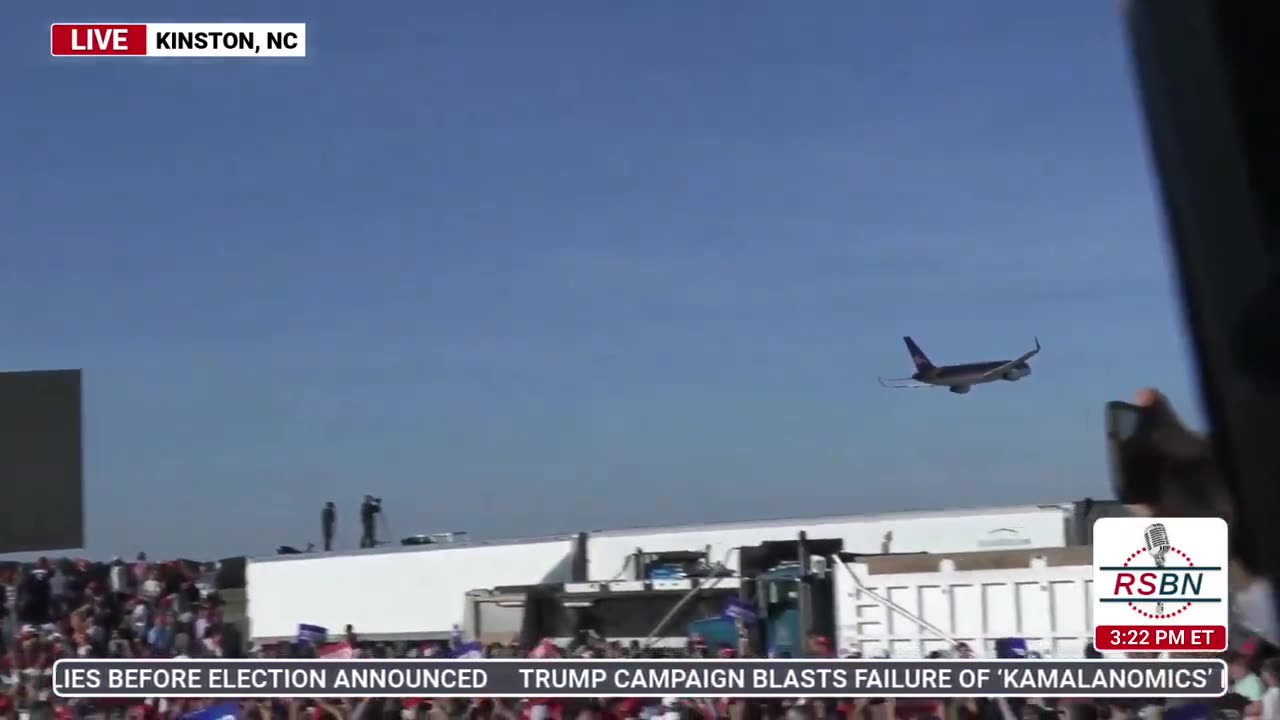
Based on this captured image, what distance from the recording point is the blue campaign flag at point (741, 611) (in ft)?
44.9

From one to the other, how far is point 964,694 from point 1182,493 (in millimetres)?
10380

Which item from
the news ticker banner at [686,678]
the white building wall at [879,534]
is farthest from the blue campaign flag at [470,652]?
the white building wall at [879,534]

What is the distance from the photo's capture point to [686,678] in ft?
38.4

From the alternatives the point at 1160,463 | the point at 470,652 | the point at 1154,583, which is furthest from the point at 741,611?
the point at 1160,463

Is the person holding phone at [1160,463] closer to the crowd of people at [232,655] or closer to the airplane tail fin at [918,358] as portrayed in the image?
the crowd of people at [232,655]

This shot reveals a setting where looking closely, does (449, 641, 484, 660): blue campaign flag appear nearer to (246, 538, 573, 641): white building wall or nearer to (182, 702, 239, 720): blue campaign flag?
(182, 702, 239, 720): blue campaign flag

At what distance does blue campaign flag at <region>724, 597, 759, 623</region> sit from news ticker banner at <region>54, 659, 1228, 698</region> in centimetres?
173

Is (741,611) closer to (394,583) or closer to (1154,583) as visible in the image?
(1154,583)

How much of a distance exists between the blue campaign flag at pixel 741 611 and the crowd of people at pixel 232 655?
35cm

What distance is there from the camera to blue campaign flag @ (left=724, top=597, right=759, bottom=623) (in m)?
13.7

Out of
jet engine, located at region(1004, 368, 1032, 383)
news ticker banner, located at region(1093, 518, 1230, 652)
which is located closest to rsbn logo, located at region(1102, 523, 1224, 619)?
news ticker banner, located at region(1093, 518, 1230, 652)

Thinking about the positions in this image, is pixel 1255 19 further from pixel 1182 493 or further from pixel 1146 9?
pixel 1182 493

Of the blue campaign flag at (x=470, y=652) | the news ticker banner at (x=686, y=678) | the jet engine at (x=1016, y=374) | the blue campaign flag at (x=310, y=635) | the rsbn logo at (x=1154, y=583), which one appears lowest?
the news ticker banner at (x=686, y=678)

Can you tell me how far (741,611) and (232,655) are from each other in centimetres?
681
